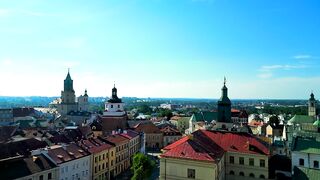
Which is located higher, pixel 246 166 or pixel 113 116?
pixel 113 116

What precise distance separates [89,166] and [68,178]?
5.78 m

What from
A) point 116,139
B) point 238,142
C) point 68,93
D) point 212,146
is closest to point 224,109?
point 238,142

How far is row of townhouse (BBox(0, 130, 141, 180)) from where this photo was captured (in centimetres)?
3672

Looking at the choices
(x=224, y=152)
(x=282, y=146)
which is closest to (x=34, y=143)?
(x=224, y=152)

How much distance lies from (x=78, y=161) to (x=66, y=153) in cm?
225

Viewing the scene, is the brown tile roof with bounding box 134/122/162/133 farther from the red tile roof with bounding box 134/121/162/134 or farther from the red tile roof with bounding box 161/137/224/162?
the red tile roof with bounding box 161/137/224/162

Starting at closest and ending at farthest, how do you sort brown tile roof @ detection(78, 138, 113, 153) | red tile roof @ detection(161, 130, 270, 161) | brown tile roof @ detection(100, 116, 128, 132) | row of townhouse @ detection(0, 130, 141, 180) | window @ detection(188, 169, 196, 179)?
row of townhouse @ detection(0, 130, 141, 180)
window @ detection(188, 169, 196, 179)
red tile roof @ detection(161, 130, 270, 161)
brown tile roof @ detection(78, 138, 113, 153)
brown tile roof @ detection(100, 116, 128, 132)

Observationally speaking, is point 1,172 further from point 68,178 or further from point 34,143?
point 34,143

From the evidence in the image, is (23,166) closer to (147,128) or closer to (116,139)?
(116,139)

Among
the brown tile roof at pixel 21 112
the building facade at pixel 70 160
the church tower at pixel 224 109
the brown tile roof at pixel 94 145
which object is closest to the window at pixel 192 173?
the building facade at pixel 70 160

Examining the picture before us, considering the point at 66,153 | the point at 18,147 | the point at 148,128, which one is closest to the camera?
the point at 66,153

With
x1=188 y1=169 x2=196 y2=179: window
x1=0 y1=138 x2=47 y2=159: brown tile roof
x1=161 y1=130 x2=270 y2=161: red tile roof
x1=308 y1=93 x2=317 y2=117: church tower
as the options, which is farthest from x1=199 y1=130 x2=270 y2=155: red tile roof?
x1=308 y1=93 x2=317 y2=117: church tower

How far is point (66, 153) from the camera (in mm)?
46125

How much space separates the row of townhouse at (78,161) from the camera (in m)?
36.7
